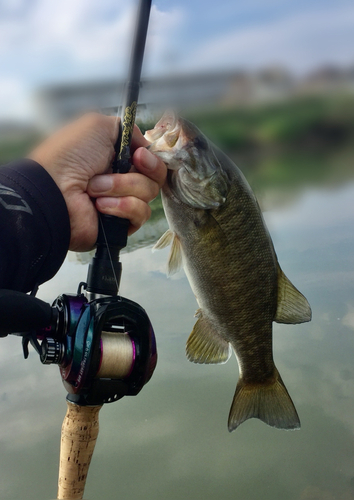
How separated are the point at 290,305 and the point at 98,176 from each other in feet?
1.74

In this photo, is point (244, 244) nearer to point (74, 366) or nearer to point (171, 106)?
point (171, 106)

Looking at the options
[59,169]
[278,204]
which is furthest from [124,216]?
[278,204]

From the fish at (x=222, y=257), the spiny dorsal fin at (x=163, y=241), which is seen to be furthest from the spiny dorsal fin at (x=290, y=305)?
the spiny dorsal fin at (x=163, y=241)

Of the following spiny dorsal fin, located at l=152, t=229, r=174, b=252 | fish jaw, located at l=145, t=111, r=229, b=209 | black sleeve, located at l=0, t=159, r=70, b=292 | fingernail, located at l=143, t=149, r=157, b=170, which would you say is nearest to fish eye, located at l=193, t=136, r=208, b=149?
fish jaw, located at l=145, t=111, r=229, b=209

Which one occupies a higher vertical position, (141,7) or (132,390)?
(141,7)

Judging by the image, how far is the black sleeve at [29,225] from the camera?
91 cm

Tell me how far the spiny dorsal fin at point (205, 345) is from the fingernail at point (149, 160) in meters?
0.37

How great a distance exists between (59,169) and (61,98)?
0.34m

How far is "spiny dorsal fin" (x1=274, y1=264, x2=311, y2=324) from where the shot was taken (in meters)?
1.04

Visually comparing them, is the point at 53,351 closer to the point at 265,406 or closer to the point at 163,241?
the point at 163,241

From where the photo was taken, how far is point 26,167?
0.94 meters

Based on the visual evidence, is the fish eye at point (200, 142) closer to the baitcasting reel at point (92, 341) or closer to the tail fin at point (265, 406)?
the baitcasting reel at point (92, 341)

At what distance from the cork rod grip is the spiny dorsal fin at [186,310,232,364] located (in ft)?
0.82

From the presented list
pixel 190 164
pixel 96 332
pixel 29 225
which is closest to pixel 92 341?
pixel 96 332
